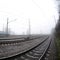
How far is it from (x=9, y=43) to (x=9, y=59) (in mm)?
14700

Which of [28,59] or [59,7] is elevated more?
[59,7]

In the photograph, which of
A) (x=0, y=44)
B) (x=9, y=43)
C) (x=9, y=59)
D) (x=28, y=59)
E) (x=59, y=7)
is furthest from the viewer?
(x=9, y=43)

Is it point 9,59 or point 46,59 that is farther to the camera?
point 46,59

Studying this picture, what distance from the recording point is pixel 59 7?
15.7 metres

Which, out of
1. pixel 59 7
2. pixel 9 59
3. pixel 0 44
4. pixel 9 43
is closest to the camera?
pixel 9 59

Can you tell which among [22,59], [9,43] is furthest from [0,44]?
[22,59]

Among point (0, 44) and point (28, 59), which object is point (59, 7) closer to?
point (28, 59)

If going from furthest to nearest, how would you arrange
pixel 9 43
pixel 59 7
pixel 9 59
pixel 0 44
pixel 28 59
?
pixel 9 43, pixel 0 44, pixel 59 7, pixel 28 59, pixel 9 59

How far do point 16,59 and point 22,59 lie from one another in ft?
1.91

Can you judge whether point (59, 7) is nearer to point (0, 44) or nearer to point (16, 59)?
point (16, 59)

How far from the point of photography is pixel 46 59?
12266mm

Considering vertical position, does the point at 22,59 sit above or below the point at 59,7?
below

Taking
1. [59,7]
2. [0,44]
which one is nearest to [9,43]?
[0,44]

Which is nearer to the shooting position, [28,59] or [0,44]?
[28,59]
